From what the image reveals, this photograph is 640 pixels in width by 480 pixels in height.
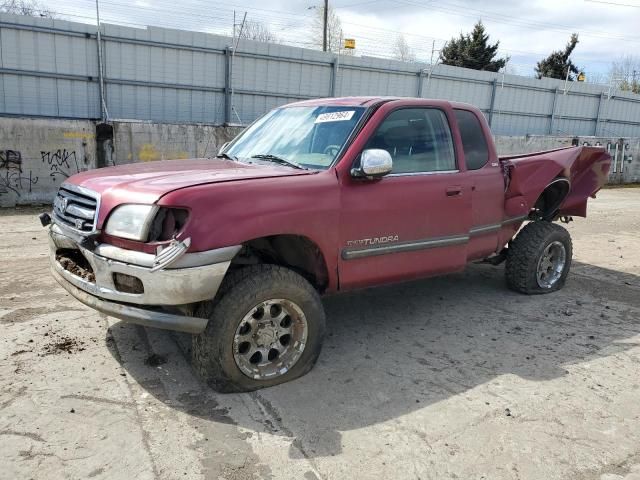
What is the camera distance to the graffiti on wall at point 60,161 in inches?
416

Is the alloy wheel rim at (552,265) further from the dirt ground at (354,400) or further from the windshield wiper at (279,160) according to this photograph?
the windshield wiper at (279,160)

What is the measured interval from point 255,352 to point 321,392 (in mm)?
507

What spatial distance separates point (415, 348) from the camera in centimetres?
429

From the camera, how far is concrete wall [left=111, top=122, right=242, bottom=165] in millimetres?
11363

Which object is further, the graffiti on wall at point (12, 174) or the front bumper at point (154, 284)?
the graffiti on wall at point (12, 174)

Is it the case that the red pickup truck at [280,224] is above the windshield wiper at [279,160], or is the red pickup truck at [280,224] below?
below

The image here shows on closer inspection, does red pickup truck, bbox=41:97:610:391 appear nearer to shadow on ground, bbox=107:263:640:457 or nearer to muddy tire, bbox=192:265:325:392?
muddy tire, bbox=192:265:325:392

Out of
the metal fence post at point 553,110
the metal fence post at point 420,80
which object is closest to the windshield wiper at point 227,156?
the metal fence post at point 420,80

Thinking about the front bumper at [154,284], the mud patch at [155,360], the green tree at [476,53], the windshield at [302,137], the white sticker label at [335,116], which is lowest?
the mud patch at [155,360]

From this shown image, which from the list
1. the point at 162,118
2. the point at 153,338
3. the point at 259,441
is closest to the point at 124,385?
the point at 153,338

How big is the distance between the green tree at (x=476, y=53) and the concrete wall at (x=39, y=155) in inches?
1355

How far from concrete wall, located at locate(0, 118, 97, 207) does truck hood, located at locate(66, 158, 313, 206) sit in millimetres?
7517

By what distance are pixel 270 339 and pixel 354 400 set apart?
2.20 feet

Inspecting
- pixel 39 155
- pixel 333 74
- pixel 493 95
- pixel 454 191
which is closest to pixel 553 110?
pixel 493 95
